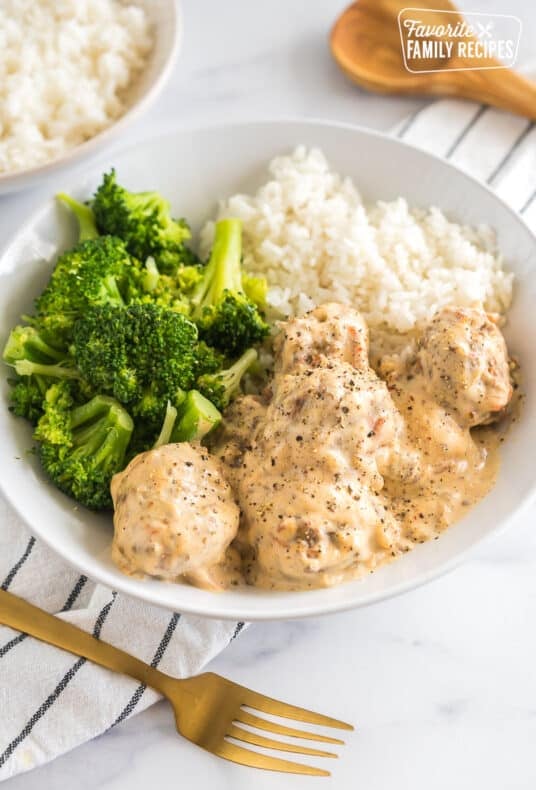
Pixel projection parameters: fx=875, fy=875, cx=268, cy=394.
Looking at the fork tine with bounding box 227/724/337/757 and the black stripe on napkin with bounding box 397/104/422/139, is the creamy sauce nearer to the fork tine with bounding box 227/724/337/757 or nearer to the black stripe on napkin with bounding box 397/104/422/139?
the fork tine with bounding box 227/724/337/757

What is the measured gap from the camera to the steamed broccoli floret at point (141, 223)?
378 cm

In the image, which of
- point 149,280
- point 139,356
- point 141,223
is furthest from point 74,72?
point 139,356

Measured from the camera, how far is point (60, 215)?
386cm

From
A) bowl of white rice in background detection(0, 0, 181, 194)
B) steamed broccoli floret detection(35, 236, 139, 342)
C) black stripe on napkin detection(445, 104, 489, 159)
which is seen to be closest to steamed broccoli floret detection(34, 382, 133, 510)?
steamed broccoli floret detection(35, 236, 139, 342)

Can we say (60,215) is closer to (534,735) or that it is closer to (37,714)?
(37,714)

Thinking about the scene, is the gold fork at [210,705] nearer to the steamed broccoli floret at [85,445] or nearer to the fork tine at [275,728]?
the fork tine at [275,728]

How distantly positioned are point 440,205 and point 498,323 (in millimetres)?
694

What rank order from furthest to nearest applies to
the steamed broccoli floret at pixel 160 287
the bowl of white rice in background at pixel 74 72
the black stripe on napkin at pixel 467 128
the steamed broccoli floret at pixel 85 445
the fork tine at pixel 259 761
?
the black stripe on napkin at pixel 467 128 → the bowl of white rice in background at pixel 74 72 → the steamed broccoli floret at pixel 160 287 → the steamed broccoli floret at pixel 85 445 → the fork tine at pixel 259 761

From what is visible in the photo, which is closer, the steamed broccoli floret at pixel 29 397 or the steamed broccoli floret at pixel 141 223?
the steamed broccoli floret at pixel 29 397

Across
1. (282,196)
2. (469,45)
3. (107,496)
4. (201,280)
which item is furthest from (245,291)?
(469,45)

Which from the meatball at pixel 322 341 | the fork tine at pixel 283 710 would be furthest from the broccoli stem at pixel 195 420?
the fork tine at pixel 283 710

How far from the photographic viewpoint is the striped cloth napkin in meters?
3.04

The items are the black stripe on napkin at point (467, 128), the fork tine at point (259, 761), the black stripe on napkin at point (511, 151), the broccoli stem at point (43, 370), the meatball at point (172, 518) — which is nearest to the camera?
the meatball at point (172, 518)

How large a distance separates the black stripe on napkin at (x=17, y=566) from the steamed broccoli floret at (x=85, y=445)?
1.04 ft
